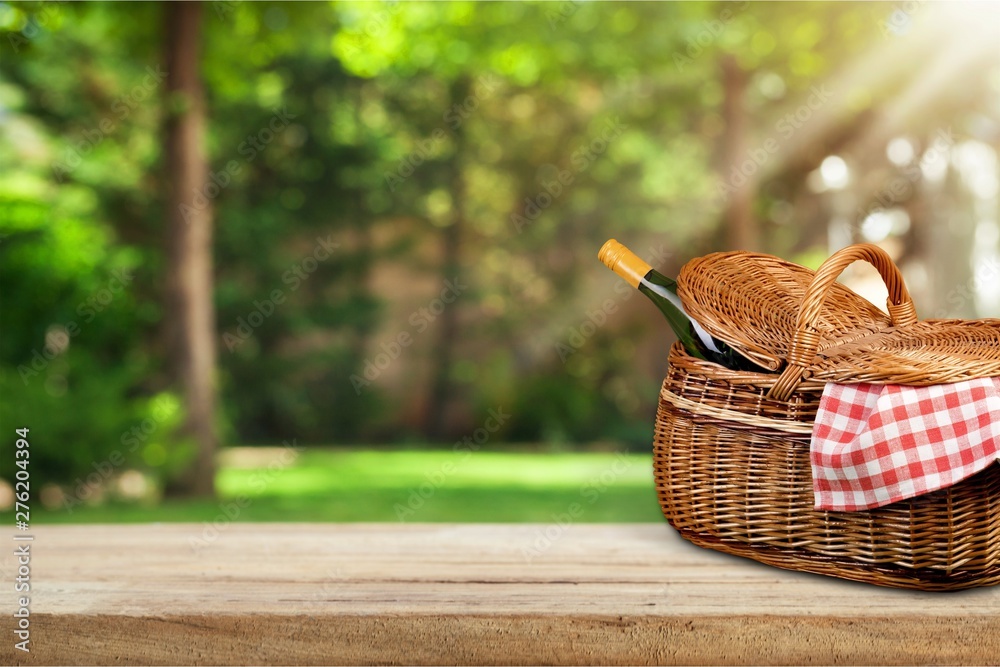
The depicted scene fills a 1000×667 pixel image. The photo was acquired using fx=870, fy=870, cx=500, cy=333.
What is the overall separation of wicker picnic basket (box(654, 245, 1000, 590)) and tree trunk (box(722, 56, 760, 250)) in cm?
621

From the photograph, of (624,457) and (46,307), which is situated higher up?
(46,307)

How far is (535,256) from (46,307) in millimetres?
4925

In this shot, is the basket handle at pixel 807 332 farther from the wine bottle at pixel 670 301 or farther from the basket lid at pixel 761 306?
the wine bottle at pixel 670 301

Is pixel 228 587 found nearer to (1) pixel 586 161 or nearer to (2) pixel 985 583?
(2) pixel 985 583

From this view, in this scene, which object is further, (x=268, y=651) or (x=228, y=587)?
(x=228, y=587)

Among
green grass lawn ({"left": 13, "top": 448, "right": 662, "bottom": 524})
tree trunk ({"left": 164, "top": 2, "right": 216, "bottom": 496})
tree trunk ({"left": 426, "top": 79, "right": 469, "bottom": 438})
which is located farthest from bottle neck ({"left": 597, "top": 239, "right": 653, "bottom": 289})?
tree trunk ({"left": 426, "top": 79, "right": 469, "bottom": 438})

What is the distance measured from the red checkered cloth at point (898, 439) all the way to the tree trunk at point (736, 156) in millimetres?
6409

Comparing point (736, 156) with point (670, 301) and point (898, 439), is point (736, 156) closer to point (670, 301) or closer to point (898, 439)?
point (670, 301)

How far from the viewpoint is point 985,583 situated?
1161 mm

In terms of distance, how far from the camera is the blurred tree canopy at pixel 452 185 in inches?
251

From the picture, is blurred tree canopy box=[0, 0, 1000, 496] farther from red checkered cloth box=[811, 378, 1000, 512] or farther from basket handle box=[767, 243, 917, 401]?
red checkered cloth box=[811, 378, 1000, 512]

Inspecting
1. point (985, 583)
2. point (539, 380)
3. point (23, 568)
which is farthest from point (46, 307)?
point (985, 583)

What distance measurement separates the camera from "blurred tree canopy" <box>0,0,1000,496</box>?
6383mm

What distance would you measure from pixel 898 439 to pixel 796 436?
0.13 metres
